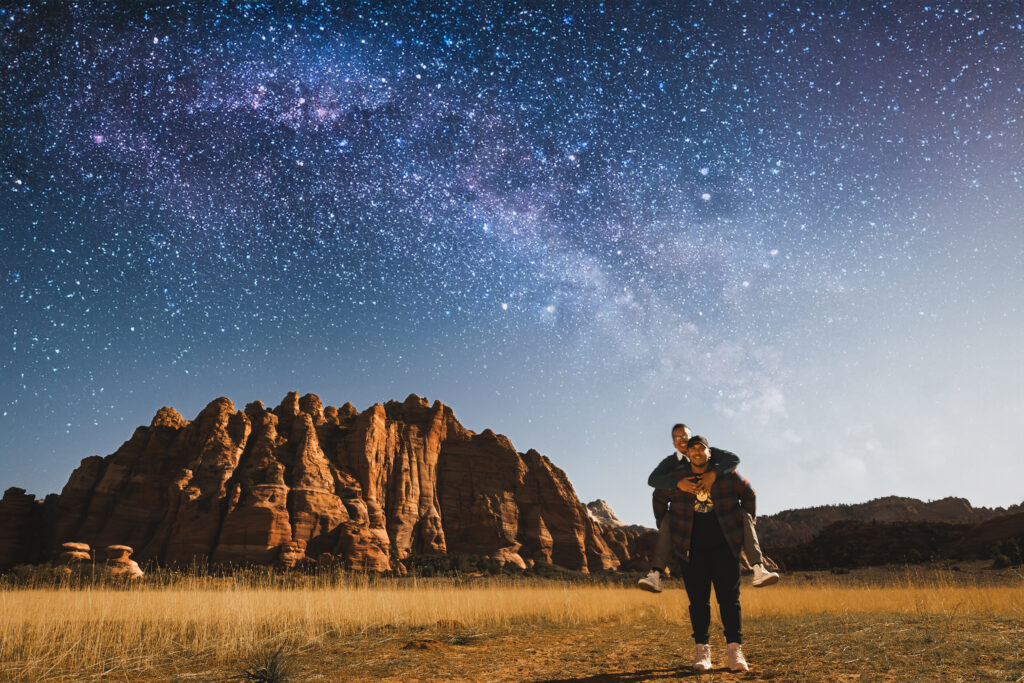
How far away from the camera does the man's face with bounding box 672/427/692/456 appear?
536cm

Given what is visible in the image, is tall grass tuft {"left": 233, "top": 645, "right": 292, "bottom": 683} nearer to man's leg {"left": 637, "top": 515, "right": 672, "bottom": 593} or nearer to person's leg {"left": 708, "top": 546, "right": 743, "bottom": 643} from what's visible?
man's leg {"left": 637, "top": 515, "right": 672, "bottom": 593}

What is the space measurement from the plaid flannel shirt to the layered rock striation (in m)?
46.5

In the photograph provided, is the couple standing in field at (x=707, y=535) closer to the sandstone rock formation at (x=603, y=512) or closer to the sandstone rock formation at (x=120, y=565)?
the sandstone rock formation at (x=120, y=565)

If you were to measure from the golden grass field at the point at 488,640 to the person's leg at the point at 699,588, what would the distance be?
1.28 ft

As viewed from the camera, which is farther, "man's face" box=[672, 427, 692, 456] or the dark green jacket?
"man's face" box=[672, 427, 692, 456]

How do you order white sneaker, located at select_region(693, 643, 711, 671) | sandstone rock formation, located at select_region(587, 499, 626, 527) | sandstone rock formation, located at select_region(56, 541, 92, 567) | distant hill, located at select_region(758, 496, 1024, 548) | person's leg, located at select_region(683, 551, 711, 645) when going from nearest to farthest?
1. white sneaker, located at select_region(693, 643, 711, 671)
2. person's leg, located at select_region(683, 551, 711, 645)
3. sandstone rock formation, located at select_region(56, 541, 92, 567)
4. distant hill, located at select_region(758, 496, 1024, 548)
5. sandstone rock formation, located at select_region(587, 499, 626, 527)

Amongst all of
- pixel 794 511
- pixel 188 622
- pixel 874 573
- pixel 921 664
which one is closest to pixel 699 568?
pixel 921 664

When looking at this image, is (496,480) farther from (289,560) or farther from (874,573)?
(874,573)

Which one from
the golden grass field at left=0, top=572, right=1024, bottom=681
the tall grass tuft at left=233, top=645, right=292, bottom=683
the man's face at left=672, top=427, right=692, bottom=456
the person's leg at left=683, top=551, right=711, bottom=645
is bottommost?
the golden grass field at left=0, top=572, right=1024, bottom=681

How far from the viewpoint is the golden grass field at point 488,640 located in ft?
16.8

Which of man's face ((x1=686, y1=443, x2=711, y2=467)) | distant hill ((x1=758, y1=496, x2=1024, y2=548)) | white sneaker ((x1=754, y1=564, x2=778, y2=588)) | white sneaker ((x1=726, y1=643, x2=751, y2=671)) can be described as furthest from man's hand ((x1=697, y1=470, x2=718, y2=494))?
distant hill ((x1=758, y1=496, x2=1024, y2=548))

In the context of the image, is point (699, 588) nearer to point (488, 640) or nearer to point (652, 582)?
point (652, 582)

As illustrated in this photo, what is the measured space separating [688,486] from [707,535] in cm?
49

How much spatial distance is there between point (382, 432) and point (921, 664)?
6710cm
